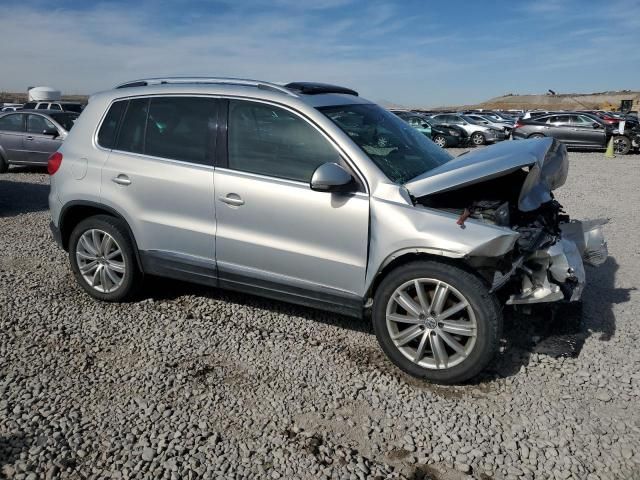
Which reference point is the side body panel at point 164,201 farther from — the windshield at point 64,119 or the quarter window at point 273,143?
the windshield at point 64,119

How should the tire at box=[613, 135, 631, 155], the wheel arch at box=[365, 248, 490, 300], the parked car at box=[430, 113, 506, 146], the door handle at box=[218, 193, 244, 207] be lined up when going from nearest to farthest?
1. the wheel arch at box=[365, 248, 490, 300]
2. the door handle at box=[218, 193, 244, 207]
3. the tire at box=[613, 135, 631, 155]
4. the parked car at box=[430, 113, 506, 146]

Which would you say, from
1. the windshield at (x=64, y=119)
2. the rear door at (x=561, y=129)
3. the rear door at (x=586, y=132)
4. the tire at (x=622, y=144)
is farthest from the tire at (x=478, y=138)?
the windshield at (x=64, y=119)

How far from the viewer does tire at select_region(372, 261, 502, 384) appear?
10.9ft

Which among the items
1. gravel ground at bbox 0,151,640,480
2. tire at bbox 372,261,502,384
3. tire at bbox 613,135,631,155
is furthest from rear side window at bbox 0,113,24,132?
tire at bbox 613,135,631,155

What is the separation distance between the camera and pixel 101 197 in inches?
176

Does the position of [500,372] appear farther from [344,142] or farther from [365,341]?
[344,142]

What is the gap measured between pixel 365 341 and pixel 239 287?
1.06 m

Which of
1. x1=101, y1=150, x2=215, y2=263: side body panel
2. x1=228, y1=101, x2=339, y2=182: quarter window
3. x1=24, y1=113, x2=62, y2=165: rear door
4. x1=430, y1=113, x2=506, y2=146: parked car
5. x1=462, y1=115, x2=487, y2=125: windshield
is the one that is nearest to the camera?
x1=228, y1=101, x2=339, y2=182: quarter window

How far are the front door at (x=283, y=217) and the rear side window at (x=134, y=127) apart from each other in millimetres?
844

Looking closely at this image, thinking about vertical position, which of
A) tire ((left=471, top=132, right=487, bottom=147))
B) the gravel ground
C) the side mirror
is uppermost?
the side mirror

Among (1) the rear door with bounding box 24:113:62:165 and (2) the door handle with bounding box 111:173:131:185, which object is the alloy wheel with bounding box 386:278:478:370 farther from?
(1) the rear door with bounding box 24:113:62:165

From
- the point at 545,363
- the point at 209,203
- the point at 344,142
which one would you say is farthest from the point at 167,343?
the point at 545,363

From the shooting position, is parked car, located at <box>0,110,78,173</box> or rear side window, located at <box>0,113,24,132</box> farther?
rear side window, located at <box>0,113,24,132</box>

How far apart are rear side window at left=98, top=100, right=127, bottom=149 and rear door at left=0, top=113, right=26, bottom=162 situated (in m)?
9.05
